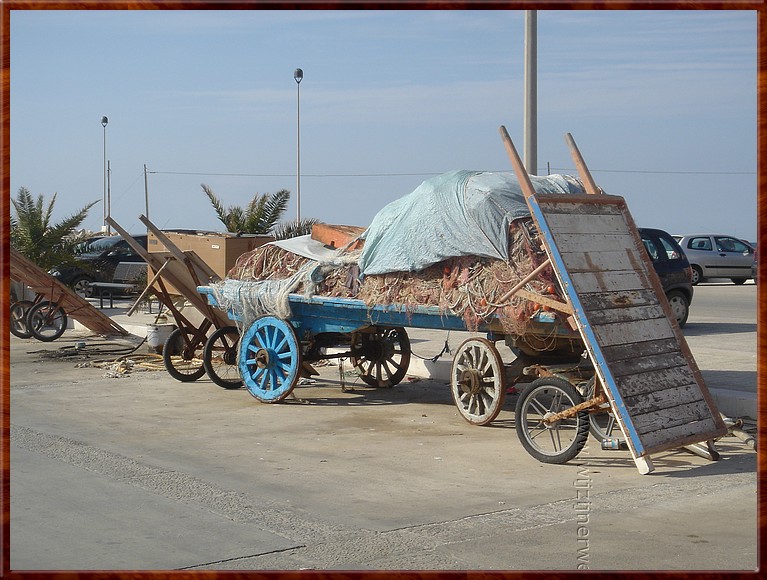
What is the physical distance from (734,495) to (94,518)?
4.57 meters

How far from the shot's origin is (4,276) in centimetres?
395

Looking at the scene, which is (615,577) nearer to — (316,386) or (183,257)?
(316,386)

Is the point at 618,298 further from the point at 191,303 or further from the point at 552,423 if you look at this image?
the point at 191,303

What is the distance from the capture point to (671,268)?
17.7 m

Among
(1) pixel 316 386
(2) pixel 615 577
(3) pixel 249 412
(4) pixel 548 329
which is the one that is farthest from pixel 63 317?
(2) pixel 615 577

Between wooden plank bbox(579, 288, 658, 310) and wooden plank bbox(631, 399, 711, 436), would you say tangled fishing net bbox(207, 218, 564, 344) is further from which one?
wooden plank bbox(631, 399, 711, 436)

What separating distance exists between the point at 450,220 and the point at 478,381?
164 centimetres

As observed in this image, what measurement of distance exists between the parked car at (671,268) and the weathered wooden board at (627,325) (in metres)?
8.78

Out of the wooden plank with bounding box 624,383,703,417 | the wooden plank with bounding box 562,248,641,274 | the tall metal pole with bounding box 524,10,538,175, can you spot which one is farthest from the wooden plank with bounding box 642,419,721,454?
the tall metal pole with bounding box 524,10,538,175

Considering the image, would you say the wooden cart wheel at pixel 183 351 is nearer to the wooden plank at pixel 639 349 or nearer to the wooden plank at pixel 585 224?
the wooden plank at pixel 585 224

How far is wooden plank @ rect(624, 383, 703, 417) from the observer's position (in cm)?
786

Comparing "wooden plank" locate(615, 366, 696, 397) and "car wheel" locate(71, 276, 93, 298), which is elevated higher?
"car wheel" locate(71, 276, 93, 298)

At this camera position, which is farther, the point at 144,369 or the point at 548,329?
the point at 144,369

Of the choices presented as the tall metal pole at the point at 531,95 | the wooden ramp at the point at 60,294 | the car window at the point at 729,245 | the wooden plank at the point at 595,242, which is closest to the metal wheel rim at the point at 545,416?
the wooden plank at the point at 595,242
